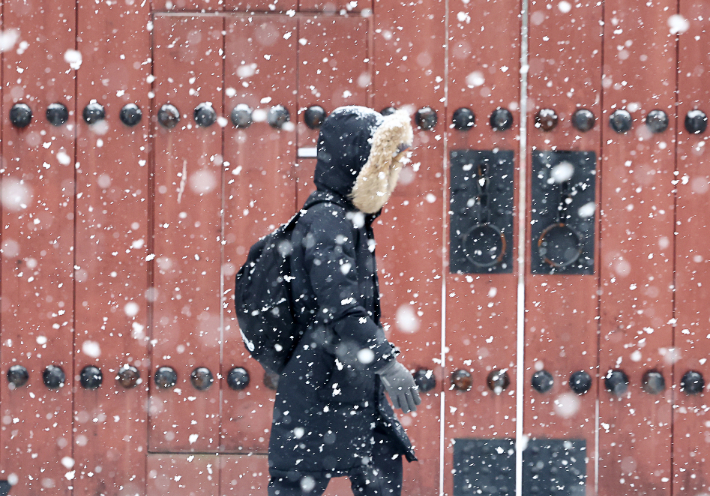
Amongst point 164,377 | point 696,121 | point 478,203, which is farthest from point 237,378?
point 696,121

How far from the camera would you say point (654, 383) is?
73.9 inches

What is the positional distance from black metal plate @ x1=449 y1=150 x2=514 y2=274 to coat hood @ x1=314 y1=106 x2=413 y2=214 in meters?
0.53

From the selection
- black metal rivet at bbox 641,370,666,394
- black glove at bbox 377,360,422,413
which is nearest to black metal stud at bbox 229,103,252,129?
black glove at bbox 377,360,422,413

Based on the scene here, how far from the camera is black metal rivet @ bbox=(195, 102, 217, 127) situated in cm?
186

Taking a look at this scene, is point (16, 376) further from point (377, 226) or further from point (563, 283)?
point (563, 283)

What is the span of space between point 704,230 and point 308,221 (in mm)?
1190

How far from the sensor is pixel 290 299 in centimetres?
139

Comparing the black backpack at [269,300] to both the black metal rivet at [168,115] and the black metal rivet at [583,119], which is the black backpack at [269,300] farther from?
the black metal rivet at [583,119]

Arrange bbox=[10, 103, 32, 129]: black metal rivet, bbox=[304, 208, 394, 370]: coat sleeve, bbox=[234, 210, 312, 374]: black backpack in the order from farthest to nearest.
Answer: bbox=[10, 103, 32, 129]: black metal rivet
bbox=[234, 210, 312, 374]: black backpack
bbox=[304, 208, 394, 370]: coat sleeve

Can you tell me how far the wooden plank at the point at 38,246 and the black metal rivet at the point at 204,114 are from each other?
1.13ft

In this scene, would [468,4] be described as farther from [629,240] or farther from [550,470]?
[550,470]

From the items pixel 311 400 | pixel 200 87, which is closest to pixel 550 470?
pixel 311 400

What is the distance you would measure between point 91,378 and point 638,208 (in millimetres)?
1577

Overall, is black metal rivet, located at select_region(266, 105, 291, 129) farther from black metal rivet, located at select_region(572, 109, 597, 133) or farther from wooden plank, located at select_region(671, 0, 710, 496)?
wooden plank, located at select_region(671, 0, 710, 496)
